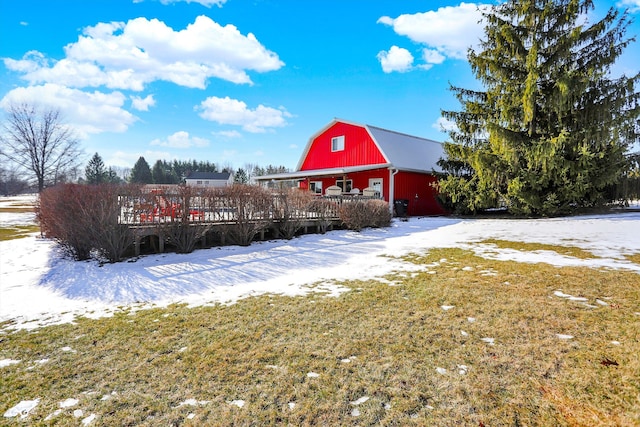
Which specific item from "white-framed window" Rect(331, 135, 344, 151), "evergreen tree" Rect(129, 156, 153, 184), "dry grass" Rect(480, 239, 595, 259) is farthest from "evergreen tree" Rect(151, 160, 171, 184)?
"dry grass" Rect(480, 239, 595, 259)

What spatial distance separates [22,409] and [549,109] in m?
18.9

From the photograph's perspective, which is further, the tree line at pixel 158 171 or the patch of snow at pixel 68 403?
the tree line at pixel 158 171

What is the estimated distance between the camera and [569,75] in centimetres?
1286

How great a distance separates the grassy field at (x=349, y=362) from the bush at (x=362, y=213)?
22.9ft

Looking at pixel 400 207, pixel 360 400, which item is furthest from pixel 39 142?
pixel 360 400

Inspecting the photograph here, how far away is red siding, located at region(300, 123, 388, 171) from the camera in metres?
19.2

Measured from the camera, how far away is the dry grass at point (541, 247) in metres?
6.82

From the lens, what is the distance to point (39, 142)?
26594 mm

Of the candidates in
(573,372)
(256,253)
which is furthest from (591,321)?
(256,253)

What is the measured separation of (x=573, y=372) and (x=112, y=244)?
313 inches

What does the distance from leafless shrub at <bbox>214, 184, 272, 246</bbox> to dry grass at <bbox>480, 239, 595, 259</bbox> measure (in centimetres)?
670

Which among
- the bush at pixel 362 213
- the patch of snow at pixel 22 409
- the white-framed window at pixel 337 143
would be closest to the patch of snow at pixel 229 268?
the bush at pixel 362 213

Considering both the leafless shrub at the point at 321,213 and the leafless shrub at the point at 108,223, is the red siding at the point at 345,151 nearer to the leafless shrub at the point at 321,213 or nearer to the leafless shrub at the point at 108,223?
the leafless shrub at the point at 321,213

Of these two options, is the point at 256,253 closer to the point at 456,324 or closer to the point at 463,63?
the point at 456,324
